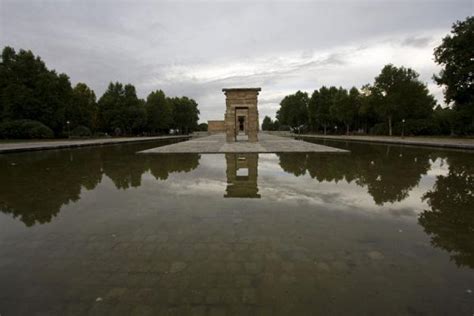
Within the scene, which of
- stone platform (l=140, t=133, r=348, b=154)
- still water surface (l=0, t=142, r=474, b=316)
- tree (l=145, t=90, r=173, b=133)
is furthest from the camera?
tree (l=145, t=90, r=173, b=133)

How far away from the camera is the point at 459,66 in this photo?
2934cm

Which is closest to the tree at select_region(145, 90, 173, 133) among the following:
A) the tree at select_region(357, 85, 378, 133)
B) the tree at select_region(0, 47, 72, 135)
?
the tree at select_region(0, 47, 72, 135)

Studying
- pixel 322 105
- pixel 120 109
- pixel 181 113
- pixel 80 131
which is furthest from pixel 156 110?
pixel 322 105

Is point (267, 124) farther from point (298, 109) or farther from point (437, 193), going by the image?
point (437, 193)

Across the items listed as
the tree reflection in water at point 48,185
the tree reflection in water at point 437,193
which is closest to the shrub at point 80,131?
the tree reflection in water at point 48,185

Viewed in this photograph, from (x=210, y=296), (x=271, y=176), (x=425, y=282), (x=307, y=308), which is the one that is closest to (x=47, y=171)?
(x=271, y=176)

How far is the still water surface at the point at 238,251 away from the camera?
10.7 ft

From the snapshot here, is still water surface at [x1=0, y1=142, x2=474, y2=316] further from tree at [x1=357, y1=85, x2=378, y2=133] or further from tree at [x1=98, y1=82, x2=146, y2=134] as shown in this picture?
tree at [x1=98, y1=82, x2=146, y2=134]

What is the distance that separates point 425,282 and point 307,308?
1.68 metres

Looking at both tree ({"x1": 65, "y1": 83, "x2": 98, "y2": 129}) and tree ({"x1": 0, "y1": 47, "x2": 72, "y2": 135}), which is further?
tree ({"x1": 65, "y1": 83, "x2": 98, "y2": 129})

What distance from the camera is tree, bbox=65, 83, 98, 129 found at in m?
48.5

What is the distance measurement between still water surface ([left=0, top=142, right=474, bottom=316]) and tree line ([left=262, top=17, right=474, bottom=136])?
2728cm

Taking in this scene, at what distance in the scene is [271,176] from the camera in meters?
11.6

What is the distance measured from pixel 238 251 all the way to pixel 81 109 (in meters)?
55.2
